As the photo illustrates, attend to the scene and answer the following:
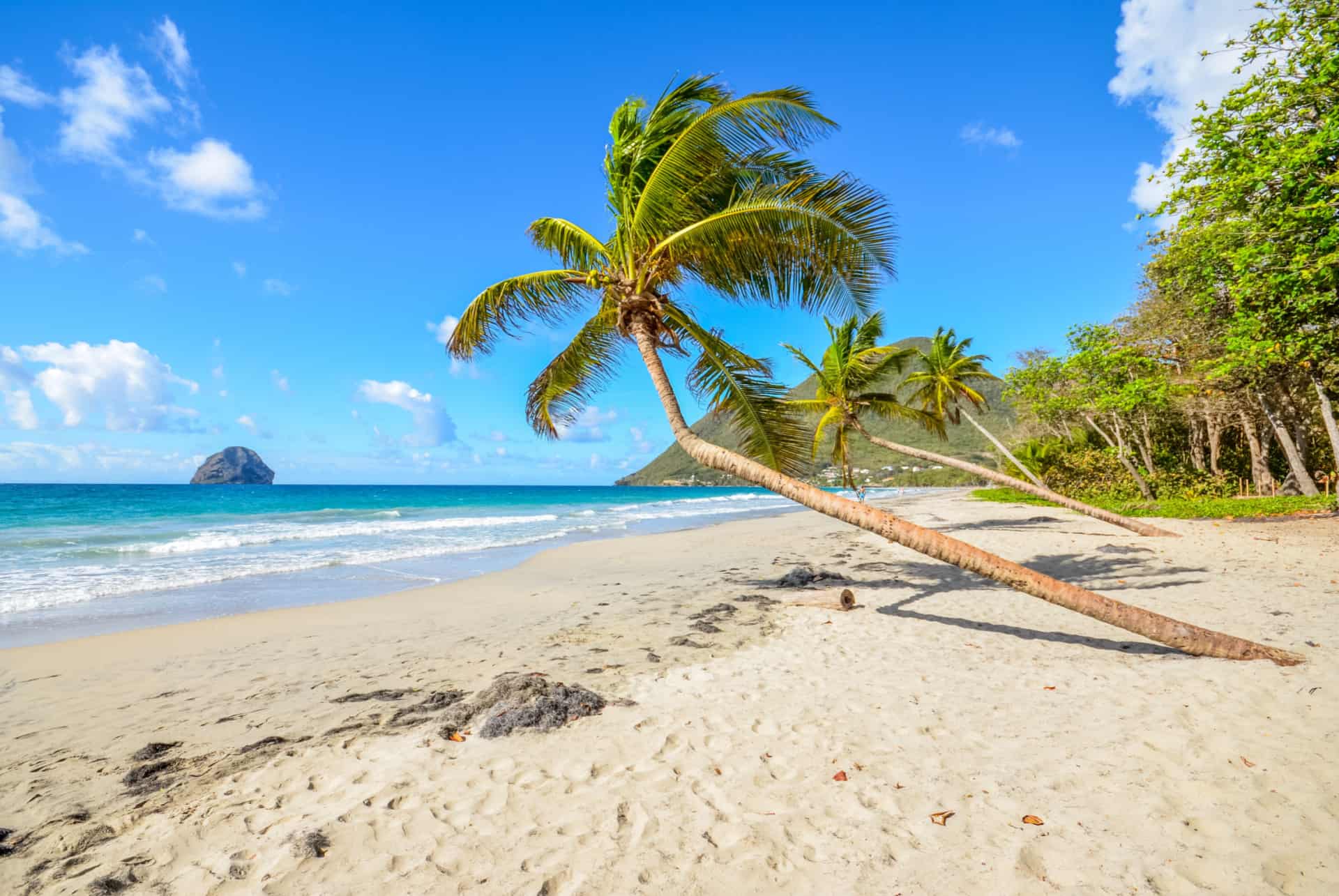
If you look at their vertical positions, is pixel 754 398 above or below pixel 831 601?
above

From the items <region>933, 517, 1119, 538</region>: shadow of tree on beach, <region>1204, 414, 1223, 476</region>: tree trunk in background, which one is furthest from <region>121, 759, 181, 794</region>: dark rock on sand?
<region>1204, 414, 1223, 476</region>: tree trunk in background

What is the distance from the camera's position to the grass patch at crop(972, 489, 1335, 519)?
14.4 m

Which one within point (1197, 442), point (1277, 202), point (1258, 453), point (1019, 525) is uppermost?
point (1277, 202)

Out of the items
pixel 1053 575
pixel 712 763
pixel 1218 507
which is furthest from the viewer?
pixel 1218 507

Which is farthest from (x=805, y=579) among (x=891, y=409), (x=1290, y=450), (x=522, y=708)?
(x=1290, y=450)

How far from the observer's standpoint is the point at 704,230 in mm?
6117

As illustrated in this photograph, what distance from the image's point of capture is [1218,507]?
16.3m

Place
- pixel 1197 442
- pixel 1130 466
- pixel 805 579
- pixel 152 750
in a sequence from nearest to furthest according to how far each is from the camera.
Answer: pixel 152 750 → pixel 805 579 → pixel 1130 466 → pixel 1197 442

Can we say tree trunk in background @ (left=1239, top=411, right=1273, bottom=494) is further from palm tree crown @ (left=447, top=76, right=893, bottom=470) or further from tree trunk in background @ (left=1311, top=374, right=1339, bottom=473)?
palm tree crown @ (left=447, top=76, right=893, bottom=470)

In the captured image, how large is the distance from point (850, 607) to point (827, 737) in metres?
3.99

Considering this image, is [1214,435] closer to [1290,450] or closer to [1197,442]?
[1197,442]

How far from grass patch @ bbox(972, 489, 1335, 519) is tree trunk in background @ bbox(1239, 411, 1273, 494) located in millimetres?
2788

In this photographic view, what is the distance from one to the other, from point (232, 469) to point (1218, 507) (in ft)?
524

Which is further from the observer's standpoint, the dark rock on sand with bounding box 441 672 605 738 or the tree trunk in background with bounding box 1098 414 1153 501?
the tree trunk in background with bounding box 1098 414 1153 501
